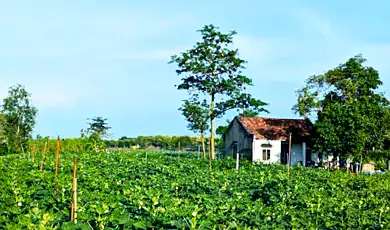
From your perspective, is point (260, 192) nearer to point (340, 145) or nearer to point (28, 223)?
point (28, 223)

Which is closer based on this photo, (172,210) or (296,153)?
(172,210)

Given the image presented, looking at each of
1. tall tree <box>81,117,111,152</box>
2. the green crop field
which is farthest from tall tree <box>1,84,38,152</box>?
the green crop field

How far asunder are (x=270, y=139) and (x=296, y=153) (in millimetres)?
2037

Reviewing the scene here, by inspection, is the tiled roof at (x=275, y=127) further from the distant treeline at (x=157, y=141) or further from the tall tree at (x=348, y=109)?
the distant treeline at (x=157, y=141)

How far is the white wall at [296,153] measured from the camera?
33406 millimetres

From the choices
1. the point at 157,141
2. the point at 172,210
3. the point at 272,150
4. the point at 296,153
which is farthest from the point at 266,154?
the point at 157,141

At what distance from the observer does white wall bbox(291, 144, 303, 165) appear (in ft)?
110

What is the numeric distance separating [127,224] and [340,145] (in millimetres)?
26165

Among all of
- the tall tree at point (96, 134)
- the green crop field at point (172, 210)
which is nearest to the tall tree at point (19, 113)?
the tall tree at point (96, 134)

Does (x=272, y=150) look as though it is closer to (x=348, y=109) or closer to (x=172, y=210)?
(x=348, y=109)

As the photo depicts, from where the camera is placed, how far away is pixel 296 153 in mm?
33812

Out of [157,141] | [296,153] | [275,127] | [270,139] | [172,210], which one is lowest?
[172,210]

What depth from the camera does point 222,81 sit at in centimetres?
3083

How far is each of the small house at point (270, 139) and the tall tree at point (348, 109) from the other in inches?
99.7
